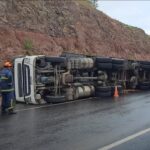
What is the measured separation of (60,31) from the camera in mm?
27828

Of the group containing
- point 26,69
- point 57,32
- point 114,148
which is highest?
point 57,32

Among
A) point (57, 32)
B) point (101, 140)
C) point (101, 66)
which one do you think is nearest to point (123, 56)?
point (57, 32)

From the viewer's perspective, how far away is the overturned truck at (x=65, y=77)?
1544 cm

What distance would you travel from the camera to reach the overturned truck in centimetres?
1544

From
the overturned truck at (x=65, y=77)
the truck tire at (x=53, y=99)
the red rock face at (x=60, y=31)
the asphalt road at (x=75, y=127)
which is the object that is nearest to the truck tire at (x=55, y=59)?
the overturned truck at (x=65, y=77)

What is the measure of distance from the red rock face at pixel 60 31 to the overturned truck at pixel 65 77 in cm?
477

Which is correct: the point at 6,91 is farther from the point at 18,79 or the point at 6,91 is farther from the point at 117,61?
the point at 117,61

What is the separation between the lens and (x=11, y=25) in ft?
78.4

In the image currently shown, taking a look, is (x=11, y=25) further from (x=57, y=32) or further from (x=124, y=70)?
(x=124, y=70)

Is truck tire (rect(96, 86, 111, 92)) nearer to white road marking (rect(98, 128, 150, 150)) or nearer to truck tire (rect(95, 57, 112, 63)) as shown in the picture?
truck tire (rect(95, 57, 112, 63))

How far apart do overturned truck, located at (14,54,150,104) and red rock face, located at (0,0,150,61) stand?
4.77m

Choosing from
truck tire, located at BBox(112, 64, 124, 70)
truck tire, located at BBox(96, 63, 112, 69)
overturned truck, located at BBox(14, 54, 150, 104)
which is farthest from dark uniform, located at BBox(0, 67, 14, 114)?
truck tire, located at BBox(112, 64, 124, 70)

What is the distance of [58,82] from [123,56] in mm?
19718

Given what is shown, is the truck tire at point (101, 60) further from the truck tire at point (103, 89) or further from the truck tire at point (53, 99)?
the truck tire at point (53, 99)
